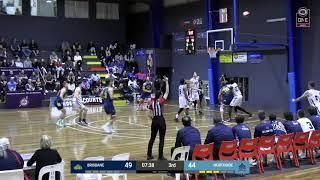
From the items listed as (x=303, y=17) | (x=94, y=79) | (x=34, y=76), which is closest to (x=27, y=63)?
(x=34, y=76)

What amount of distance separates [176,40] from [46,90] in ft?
31.3

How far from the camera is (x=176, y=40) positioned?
33750mm

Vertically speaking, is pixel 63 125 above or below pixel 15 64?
below

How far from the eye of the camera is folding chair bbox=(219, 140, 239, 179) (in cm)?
901

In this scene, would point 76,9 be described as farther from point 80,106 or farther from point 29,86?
point 80,106

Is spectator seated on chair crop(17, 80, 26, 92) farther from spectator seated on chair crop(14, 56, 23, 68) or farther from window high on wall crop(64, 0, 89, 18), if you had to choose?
window high on wall crop(64, 0, 89, 18)

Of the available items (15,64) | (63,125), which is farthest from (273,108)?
(15,64)

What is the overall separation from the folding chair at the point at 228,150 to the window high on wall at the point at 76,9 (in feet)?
97.7

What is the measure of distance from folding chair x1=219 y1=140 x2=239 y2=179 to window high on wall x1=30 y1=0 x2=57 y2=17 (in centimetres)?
2913

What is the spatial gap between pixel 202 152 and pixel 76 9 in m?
30.5

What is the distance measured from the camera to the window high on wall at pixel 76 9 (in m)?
37.0

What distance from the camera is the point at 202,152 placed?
8711mm

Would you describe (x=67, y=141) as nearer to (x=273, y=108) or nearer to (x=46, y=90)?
(x=273, y=108)

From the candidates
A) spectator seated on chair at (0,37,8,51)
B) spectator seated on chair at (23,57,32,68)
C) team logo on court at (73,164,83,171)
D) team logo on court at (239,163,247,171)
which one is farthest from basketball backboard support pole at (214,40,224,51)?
team logo on court at (73,164,83,171)
